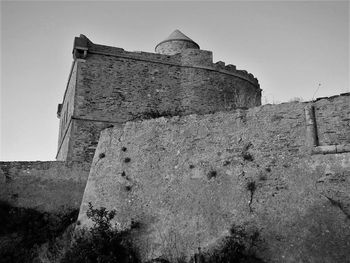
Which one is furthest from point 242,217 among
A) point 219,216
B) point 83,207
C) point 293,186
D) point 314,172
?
point 83,207

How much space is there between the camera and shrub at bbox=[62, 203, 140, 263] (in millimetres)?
7684

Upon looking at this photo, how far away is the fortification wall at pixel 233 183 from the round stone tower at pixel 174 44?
13.0 metres

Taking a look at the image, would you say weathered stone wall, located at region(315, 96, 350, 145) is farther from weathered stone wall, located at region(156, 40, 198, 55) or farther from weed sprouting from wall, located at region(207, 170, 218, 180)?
weathered stone wall, located at region(156, 40, 198, 55)

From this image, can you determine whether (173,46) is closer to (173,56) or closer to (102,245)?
(173,56)

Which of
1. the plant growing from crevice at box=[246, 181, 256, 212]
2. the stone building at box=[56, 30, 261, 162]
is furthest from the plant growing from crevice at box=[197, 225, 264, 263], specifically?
the stone building at box=[56, 30, 261, 162]

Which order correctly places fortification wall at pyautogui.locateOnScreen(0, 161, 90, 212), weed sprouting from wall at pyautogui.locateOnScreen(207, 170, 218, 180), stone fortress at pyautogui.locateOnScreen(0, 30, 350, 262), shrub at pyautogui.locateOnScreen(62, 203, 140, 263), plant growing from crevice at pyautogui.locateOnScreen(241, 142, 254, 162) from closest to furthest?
stone fortress at pyautogui.locateOnScreen(0, 30, 350, 262) → shrub at pyautogui.locateOnScreen(62, 203, 140, 263) → plant growing from crevice at pyautogui.locateOnScreen(241, 142, 254, 162) → weed sprouting from wall at pyautogui.locateOnScreen(207, 170, 218, 180) → fortification wall at pyautogui.locateOnScreen(0, 161, 90, 212)

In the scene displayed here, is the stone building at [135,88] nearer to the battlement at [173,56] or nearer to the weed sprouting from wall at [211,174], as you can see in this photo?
the battlement at [173,56]

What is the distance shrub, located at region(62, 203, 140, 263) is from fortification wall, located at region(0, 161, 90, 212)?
15.1 feet

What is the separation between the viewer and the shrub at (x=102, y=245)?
768cm

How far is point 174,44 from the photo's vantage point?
73.0 feet

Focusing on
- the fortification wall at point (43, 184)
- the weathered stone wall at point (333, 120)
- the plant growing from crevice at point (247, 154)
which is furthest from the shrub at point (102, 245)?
the fortification wall at point (43, 184)

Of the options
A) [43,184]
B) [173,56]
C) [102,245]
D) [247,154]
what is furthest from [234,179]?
[173,56]

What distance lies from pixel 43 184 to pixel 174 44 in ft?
39.2

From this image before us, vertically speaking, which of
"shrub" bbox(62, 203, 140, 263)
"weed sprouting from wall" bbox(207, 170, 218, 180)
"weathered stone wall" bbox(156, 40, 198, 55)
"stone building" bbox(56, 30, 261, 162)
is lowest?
"shrub" bbox(62, 203, 140, 263)
